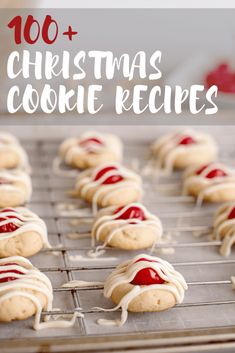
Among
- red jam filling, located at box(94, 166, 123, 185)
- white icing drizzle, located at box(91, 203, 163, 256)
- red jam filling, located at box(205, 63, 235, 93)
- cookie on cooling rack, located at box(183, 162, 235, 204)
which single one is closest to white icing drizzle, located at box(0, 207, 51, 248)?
white icing drizzle, located at box(91, 203, 163, 256)

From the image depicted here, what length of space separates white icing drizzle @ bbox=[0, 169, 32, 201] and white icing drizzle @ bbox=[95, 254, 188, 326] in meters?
0.57

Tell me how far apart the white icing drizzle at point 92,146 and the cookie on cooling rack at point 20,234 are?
63 centimetres

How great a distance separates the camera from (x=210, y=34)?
12.2 ft

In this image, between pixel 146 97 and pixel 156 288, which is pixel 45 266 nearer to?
pixel 156 288

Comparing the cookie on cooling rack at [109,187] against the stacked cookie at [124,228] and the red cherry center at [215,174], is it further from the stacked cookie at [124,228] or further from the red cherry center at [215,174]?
the red cherry center at [215,174]

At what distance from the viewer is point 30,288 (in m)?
1.61

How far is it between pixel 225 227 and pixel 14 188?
26.9 inches

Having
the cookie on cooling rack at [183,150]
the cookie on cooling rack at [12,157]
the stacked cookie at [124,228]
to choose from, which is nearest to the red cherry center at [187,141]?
the cookie on cooling rack at [183,150]

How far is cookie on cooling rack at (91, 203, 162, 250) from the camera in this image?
6.38 feet

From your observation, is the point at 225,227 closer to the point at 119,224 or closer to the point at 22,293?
the point at 119,224

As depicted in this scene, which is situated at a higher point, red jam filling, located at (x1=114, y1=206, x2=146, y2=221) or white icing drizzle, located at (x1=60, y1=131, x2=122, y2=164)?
white icing drizzle, located at (x1=60, y1=131, x2=122, y2=164)

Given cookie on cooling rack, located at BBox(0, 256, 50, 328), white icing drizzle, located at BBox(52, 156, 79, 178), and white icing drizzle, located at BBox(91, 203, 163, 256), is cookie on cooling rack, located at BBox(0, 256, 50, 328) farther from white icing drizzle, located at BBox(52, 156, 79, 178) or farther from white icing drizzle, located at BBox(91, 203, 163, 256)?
white icing drizzle, located at BBox(52, 156, 79, 178)

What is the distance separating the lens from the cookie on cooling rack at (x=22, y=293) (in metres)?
1.58

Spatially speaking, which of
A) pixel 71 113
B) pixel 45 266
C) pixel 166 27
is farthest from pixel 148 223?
pixel 166 27
